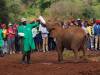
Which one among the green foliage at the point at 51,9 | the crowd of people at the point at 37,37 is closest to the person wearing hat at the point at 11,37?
the crowd of people at the point at 37,37

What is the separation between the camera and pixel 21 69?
15.0m

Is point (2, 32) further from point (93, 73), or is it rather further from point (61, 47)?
point (93, 73)

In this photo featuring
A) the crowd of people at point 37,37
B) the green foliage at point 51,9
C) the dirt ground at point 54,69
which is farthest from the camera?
the green foliage at point 51,9

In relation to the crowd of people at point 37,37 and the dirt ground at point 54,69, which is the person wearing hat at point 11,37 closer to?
the crowd of people at point 37,37

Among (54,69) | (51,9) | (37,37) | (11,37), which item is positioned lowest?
(54,69)

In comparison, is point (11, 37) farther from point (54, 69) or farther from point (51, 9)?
point (51, 9)

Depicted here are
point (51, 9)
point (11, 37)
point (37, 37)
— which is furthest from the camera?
point (51, 9)

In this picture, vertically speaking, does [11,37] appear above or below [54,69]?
above

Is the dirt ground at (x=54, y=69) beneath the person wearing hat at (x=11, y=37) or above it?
beneath

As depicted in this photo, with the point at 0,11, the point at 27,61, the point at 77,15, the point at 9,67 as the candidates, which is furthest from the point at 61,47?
the point at 77,15

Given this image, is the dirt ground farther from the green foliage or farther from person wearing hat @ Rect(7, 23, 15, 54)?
the green foliage

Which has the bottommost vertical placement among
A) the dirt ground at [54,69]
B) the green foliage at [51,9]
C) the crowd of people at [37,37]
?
the dirt ground at [54,69]

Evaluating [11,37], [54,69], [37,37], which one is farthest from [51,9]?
[54,69]

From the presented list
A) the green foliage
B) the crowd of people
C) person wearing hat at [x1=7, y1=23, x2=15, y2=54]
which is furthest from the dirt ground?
the green foliage
